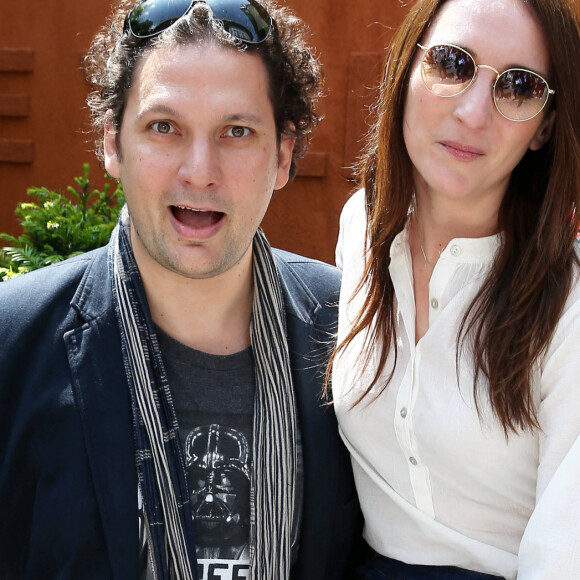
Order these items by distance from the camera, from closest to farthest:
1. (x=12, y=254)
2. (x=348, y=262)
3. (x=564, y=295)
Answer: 1. (x=564, y=295)
2. (x=348, y=262)
3. (x=12, y=254)

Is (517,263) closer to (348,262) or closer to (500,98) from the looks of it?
(500,98)

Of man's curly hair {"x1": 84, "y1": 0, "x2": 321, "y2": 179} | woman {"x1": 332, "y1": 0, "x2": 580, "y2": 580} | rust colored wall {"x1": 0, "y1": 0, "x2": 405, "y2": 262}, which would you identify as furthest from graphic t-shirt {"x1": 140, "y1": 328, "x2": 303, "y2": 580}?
rust colored wall {"x1": 0, "y1": 0, "x2": 405, "y2": 262}

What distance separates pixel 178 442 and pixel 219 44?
1.09 meters

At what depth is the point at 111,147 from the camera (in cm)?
261

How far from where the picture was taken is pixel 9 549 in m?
2.20

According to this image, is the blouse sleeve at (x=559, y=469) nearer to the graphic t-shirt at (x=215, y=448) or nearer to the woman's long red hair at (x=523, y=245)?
the woman's long red hair at (x=523, y=245)

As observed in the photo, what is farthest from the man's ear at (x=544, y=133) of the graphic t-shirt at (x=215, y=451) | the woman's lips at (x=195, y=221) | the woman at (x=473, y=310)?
the graphic t-shirt at (x=215, y=451)

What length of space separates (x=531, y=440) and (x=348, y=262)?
2.70 feet

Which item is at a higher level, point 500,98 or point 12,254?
point 500,98

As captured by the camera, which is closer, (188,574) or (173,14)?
(188,574)

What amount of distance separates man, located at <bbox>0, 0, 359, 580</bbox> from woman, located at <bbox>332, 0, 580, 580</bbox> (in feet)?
0.72

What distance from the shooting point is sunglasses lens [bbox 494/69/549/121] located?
2064mm

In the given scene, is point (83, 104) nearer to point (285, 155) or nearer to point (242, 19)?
point (285, 155)

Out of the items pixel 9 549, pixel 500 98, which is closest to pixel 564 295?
pixel 500 98
